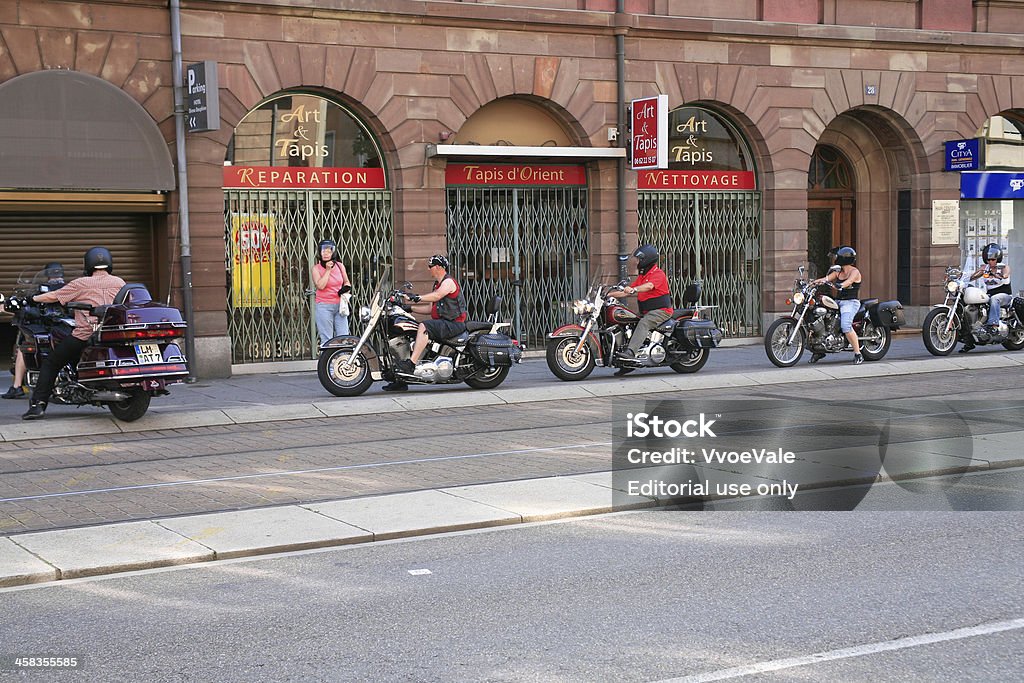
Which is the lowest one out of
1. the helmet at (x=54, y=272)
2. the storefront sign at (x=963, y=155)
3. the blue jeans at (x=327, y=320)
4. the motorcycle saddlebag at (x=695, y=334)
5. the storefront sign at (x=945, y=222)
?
the motorcycle saddlebag at (x=695, y=334)

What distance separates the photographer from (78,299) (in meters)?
12.7

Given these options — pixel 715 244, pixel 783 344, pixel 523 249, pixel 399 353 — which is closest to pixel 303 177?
pixel 523 249

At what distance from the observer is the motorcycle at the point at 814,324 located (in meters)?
18.2

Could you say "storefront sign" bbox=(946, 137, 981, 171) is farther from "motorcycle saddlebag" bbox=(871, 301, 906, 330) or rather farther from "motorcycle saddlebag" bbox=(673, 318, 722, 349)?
"motorcycle saddlebag" bbox=(673, 318, 722, 349)

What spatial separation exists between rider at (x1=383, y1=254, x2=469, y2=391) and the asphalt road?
7132 mm

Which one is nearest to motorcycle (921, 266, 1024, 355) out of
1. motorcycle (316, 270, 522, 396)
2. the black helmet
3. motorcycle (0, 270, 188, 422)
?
motorcycle (316, 270, 522, 396)

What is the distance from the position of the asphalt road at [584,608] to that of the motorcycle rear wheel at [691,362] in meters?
9.10

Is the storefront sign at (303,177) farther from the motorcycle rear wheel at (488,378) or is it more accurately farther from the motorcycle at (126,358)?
the motorcycle at (126,358)

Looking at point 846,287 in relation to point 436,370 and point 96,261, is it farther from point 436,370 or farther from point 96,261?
A: point 96,261

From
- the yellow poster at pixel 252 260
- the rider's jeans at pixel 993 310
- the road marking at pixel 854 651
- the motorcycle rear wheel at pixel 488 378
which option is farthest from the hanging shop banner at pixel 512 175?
the road marking at pixel 854 651

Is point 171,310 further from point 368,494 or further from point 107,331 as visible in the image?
point 368,494

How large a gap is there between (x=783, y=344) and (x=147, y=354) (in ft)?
30.9

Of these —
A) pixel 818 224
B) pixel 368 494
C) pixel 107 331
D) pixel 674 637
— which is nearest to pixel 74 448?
pixel 107 331

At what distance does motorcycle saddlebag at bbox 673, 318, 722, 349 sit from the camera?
16.9m
